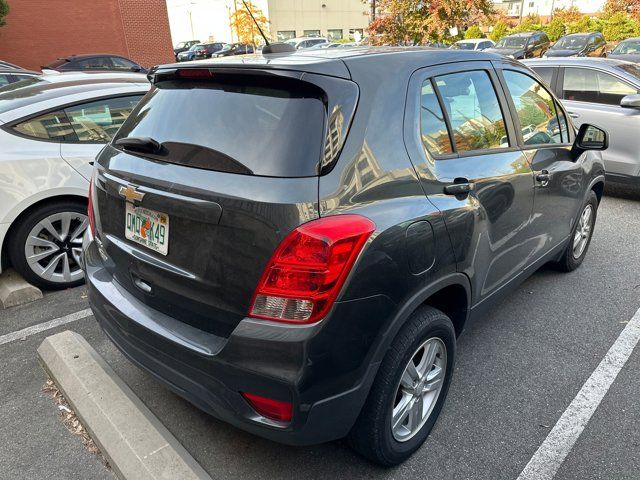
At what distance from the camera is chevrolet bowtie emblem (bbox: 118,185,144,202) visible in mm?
2122

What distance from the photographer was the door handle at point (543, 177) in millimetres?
3079

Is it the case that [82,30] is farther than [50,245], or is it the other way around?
[82,30]

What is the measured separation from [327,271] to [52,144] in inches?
125

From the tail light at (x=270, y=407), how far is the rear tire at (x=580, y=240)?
3063mm

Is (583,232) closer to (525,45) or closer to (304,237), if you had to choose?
(304,237)

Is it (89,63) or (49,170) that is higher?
(89,63)

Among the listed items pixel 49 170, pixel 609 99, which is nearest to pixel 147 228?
pixel 49 170

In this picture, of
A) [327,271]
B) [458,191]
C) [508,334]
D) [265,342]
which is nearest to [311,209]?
[327,271]

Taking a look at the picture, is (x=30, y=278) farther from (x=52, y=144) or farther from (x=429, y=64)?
(x=429, y=64)

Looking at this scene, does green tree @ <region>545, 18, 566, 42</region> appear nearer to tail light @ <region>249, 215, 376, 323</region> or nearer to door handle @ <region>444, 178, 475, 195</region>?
door handle @ <region>444, 178, 475, 195</region>

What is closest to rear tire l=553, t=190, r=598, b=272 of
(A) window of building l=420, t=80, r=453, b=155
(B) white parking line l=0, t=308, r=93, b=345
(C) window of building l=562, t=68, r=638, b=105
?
(A) window of building l=420, t=80, r=453, b=155

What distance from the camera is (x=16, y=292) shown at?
12.8 feet

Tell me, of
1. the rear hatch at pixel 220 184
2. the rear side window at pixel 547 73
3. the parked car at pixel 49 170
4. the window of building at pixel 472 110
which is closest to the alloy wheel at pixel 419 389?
the rear hatch at pixel 220 184

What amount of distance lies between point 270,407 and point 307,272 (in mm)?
531
